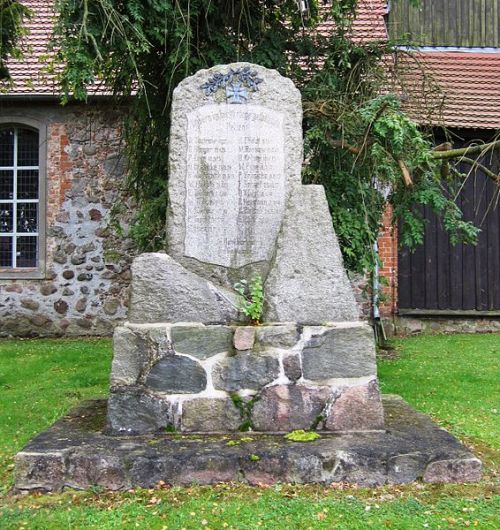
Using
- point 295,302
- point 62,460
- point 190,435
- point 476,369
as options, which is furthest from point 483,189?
point 62,460

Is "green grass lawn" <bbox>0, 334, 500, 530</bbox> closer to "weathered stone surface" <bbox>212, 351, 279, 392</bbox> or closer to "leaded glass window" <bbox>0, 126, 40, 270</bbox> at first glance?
"weathered stone surface" <bbox>212, 351, 279, 392</bbox>

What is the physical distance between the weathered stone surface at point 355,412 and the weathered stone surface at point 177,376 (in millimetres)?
850

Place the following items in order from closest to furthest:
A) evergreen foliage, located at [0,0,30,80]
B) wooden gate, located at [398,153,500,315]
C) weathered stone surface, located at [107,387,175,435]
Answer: weathered stone surface, located at [107,387,175,435] < evergreen foliage, located at [0,0,30,80] < wooden gate, located at [398,153,500,315]

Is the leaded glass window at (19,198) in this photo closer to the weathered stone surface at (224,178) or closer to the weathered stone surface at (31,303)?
the weathered stone surface at (31,303)

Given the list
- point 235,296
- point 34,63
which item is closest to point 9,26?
Result: point 235,296

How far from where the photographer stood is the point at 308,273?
4.65 meters

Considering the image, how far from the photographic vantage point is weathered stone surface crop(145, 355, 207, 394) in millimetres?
4445

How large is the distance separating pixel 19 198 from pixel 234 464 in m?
9.08

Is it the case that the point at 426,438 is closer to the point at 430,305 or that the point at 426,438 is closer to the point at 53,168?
the point at 430,305

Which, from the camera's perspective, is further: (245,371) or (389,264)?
(389,264)

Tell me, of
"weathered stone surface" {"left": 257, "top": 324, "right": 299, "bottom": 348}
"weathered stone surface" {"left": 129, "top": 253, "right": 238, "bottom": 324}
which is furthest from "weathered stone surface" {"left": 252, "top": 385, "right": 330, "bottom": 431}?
"weathered stone surface" {"left": 129, "top": 253, "right": 238, "bottom": 324}

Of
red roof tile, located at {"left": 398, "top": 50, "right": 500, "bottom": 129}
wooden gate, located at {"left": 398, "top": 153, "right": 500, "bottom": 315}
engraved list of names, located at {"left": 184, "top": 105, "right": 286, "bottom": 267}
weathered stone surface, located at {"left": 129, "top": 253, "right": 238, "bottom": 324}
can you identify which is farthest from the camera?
wooden gate, located at {"left": 398, "top": 153, "right": 500, "bottom": 315}

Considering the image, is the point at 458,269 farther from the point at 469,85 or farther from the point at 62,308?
the point at 62,308

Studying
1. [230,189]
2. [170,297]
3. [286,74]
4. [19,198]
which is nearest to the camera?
[170,297]
